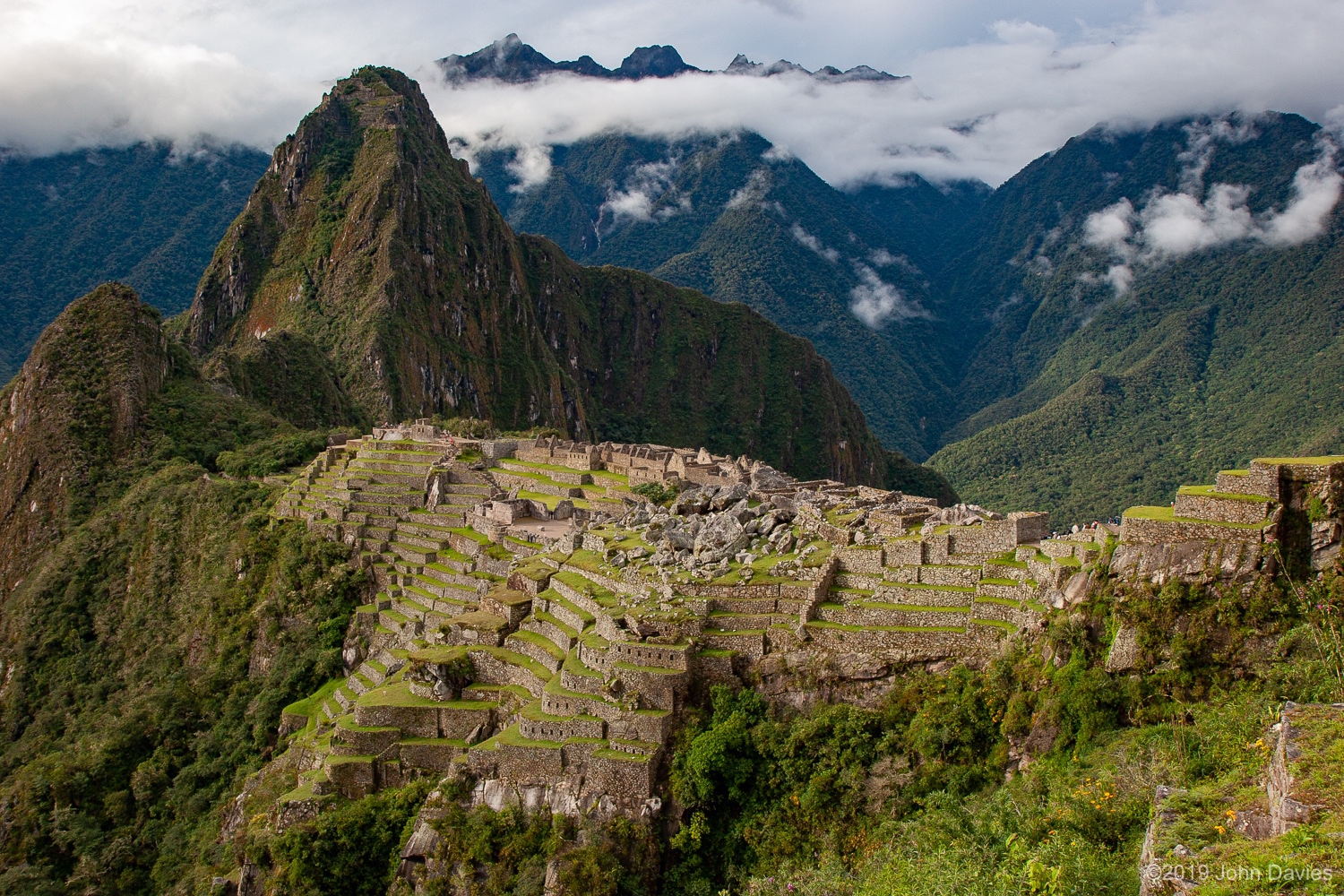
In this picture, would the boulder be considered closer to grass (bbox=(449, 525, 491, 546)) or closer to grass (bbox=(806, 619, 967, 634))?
grass (bbox=(806, 619, 967, 634))

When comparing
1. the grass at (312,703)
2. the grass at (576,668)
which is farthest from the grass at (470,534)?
the grass at (576,668)

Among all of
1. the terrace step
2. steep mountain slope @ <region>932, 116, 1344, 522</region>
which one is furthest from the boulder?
steep mountain slope @ <region>932, 116, 1344, 522</region>

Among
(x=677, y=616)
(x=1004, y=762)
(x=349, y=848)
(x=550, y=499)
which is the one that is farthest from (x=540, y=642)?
(x=550, y=499)

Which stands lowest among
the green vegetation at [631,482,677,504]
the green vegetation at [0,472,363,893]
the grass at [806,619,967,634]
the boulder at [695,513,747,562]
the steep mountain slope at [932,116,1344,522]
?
the green vegetation at [0,472,363,893]

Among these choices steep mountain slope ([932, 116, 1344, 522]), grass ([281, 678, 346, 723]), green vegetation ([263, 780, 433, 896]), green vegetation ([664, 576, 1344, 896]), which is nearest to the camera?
green vegetation ([664, 576, 1344, 896])

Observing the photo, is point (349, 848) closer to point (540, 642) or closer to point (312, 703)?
point (540, 642)
